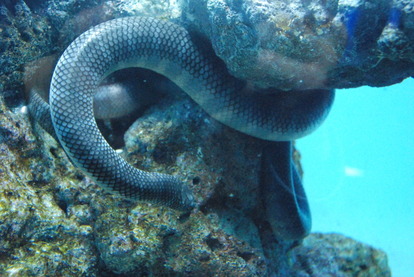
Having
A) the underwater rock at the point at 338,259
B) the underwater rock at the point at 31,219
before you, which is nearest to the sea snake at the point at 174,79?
the underwater rock at the point at 31,219

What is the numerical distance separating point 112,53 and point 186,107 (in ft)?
4.34

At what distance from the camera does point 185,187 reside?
386 cm

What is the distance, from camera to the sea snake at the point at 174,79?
331cm

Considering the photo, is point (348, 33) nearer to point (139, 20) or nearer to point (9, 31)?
point (139, 20)

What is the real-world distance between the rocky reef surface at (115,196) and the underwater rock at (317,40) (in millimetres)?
67

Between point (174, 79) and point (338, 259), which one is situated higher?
point (174, 79)

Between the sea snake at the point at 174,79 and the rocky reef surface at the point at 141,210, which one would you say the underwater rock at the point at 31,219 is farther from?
the sea snake at the point at 174,79

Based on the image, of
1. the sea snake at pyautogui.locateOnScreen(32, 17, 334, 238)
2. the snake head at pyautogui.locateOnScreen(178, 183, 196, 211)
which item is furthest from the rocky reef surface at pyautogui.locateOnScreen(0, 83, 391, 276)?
the sea snake at pyautogui.locateOnScreen(32, 17, 334, 238)

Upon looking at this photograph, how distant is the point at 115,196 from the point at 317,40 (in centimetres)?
312

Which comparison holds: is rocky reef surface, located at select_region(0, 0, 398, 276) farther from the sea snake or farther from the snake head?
the sea snake

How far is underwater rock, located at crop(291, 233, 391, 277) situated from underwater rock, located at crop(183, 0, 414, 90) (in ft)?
13.3

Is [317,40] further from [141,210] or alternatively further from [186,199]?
[141,210]

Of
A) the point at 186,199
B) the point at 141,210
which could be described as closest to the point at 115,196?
the point at 141,210

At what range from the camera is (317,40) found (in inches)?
A: 117
